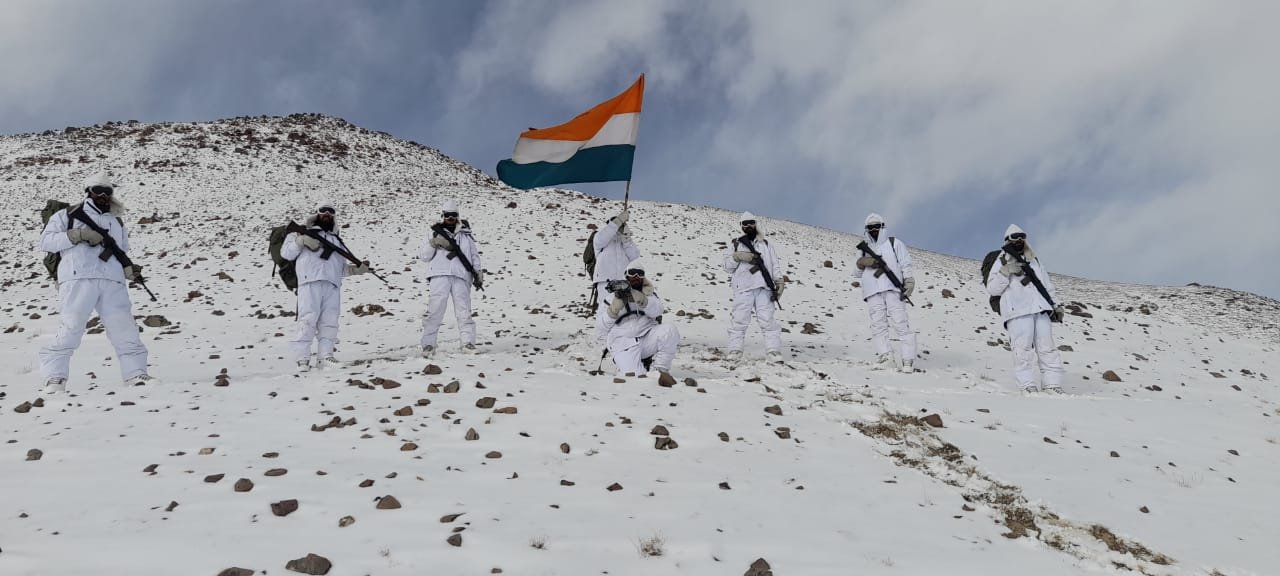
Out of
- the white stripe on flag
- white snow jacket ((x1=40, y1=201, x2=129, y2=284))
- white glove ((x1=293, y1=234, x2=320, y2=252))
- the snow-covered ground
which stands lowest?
the snow-covered ground

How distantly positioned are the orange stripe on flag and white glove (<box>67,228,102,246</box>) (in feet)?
21.9

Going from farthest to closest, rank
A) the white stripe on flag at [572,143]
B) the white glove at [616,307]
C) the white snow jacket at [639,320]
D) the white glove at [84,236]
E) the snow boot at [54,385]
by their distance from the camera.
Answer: the white stripe on flag at [572,143], the white snow jacket at [639,320], the white glove at [616,307], the white glove at [84,236], the snow boot at [54,385]

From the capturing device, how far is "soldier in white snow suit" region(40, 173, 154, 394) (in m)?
8.39

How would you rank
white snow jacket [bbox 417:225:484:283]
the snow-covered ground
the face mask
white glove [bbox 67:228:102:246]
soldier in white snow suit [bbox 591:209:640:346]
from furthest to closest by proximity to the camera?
1. soldier in white snow suit [bbox 591:209:640:346]
2. white snow jacket [bbox 417:225:484:283]
3. the face mask
4. white glove [bbox 67:228:102:246]
5. the snow-covered ground

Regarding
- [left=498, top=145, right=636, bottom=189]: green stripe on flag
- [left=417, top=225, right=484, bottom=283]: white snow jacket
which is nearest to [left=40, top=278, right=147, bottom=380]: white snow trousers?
[left=417, top=225, right=484, bottom=283]: white snow jacket

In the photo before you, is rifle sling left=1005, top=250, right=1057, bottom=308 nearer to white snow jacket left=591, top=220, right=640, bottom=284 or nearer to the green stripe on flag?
white snow jacket left=591, top=220, right=640, bottom=284

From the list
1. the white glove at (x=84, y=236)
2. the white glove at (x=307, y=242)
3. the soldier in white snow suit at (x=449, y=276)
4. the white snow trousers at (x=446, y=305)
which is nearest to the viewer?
the white glove at (x=84, y=236)

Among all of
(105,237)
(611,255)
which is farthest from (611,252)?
(105,237)

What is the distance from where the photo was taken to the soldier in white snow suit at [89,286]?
839 centimetres

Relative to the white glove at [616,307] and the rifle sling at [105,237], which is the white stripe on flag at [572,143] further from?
the rifle sling at [105,237]

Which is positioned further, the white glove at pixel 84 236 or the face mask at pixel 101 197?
the face mask at pixel 101 197

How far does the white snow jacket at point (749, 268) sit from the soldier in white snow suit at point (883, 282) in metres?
1.52

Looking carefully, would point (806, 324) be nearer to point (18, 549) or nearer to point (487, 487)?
point (487, 487)

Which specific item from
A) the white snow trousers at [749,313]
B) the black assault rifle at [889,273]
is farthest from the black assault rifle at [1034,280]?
the white snow trousers at [749,313]
